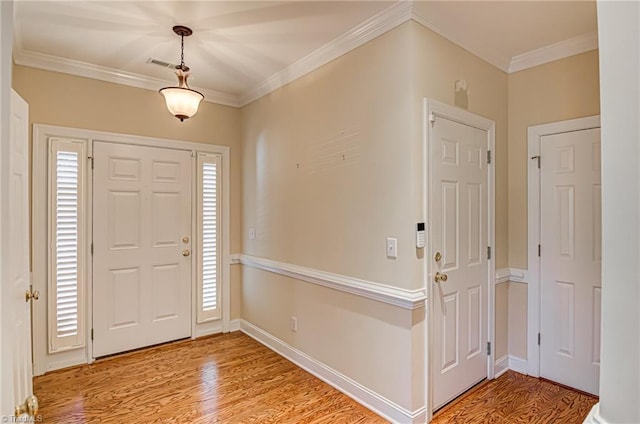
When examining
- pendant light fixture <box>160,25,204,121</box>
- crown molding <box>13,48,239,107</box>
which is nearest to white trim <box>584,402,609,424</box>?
pendant light fixture <box>160,25,204,121</box>

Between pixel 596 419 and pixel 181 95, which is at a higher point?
pixel 181 95

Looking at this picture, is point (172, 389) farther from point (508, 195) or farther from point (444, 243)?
point (508, 195)

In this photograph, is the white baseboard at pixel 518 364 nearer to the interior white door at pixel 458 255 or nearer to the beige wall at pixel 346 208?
the interior white door at pixel 458 255

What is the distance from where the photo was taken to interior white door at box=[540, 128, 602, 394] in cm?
257

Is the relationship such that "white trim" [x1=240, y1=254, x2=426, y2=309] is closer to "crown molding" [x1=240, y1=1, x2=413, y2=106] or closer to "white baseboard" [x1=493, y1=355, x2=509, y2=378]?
"white baseboard" [x1=493, y1=355, x2=509, y2=378]

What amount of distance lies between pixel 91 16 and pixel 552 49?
333 centimetres

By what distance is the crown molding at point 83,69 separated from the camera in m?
2.87

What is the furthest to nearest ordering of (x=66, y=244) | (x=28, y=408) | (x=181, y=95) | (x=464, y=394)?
(x=66, y=244)
(x=464, y=394)
(x=181, y=95)
(x=28, y=408)

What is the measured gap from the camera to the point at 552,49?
2.69m

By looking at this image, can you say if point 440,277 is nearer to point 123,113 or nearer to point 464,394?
point 464,394

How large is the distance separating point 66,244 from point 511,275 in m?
3.87

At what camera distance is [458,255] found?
8.36 feet

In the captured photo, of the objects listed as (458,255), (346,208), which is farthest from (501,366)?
(346,208)

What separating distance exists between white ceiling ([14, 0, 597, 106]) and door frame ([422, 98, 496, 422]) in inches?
20.5
